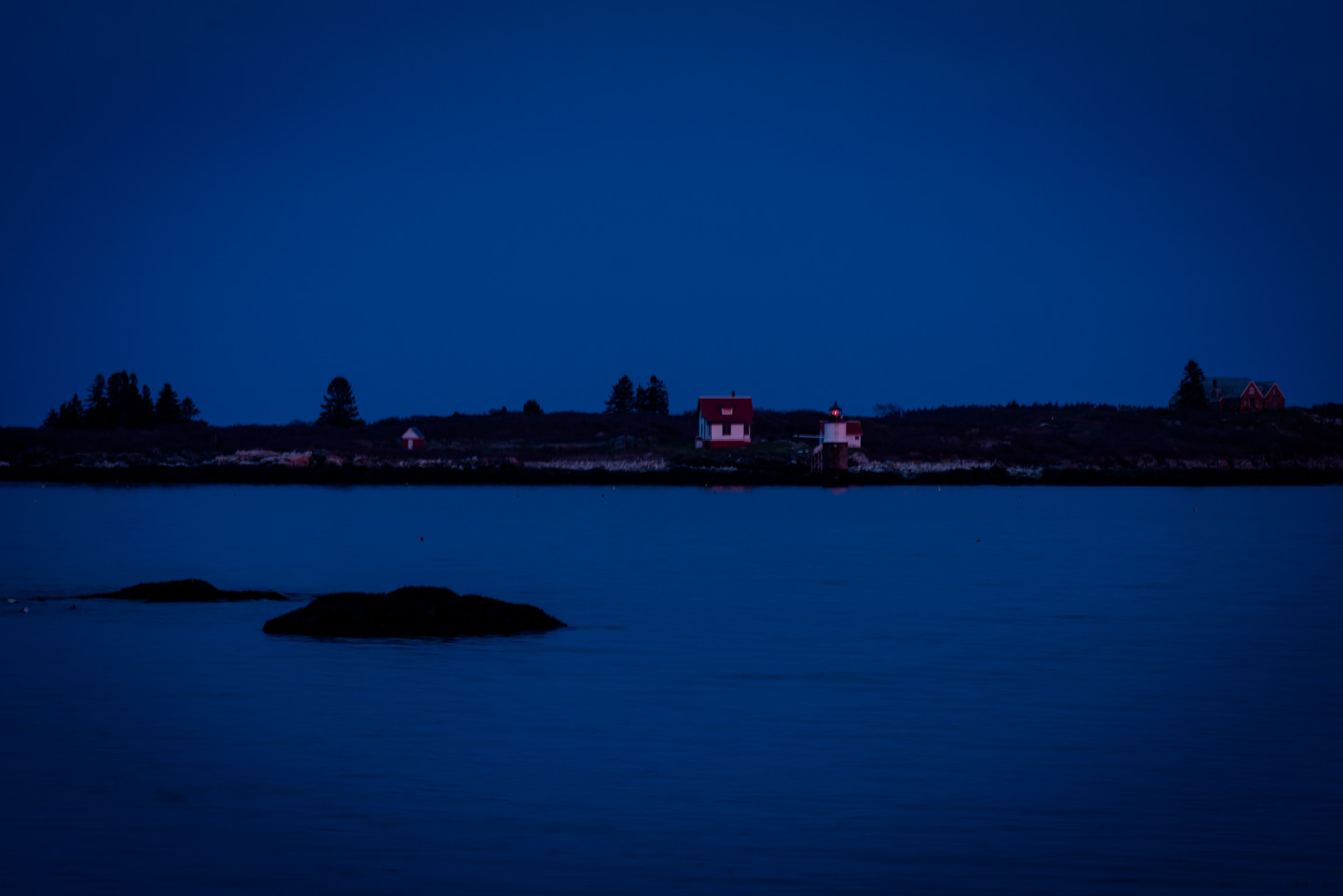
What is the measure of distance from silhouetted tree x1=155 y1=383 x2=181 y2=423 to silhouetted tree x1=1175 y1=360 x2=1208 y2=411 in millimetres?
122247

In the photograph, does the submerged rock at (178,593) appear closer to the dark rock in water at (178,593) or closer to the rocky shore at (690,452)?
the dark rock in water at (178,593)

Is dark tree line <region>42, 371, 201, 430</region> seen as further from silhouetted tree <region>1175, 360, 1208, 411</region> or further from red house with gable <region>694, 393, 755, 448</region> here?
silhouetted tree <region>1175, 360, 1208, 411</region>

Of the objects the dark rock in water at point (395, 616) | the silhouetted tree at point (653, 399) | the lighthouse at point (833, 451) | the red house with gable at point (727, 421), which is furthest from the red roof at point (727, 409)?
the dark rock in water at point (395, 616)

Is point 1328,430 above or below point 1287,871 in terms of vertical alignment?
above

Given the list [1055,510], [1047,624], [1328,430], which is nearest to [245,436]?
[1055,510]

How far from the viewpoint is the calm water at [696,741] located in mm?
11281

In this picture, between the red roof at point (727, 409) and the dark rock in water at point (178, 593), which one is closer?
the dark rock in water at point (178, 593)

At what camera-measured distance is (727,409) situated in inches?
4594

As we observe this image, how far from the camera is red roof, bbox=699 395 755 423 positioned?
115938 mm

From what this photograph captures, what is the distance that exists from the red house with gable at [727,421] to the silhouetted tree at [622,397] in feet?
156

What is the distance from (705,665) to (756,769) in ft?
27.3

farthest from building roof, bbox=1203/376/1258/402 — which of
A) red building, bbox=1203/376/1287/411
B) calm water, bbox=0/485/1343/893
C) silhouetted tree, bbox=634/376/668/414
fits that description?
calm water, bbox=0/485/1343/893

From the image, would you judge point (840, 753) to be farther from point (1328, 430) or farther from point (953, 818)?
point (1328, 430)

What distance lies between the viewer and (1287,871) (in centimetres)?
1097
